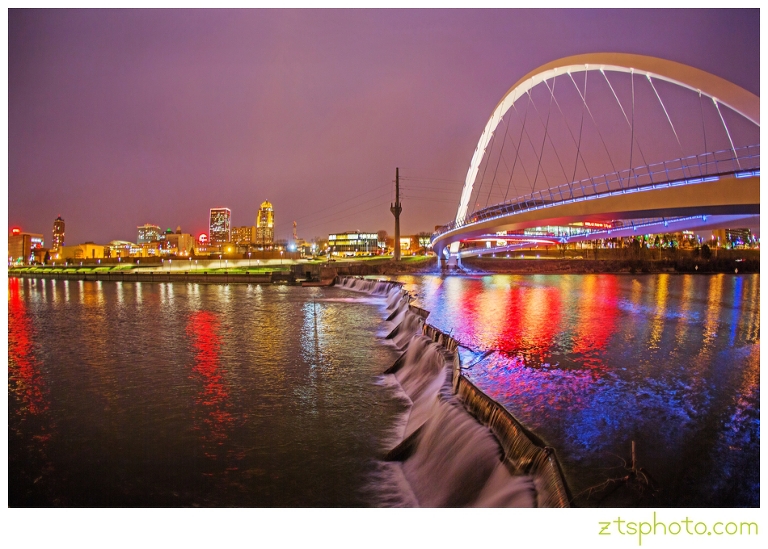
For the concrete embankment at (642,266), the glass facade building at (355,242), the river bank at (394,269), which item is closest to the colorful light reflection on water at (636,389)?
the river bank at (394,269)

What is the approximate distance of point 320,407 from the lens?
24.6ft

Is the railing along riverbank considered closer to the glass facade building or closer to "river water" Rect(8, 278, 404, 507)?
"river water" Rect(8, 278, 404, 507)

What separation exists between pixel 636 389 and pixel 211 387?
22.5ft

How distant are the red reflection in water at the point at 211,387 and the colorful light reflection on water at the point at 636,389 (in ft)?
12.7

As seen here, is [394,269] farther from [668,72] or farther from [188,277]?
[668,72]

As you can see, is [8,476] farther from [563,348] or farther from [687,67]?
[687,67]

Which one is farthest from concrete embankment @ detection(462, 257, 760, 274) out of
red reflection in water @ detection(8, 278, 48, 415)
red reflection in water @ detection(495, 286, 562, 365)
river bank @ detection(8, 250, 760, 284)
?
red reflection in water @ detection(8, 278, 48, 415)

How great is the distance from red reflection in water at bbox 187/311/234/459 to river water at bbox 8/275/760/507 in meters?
0.04

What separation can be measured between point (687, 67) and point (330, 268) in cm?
2706

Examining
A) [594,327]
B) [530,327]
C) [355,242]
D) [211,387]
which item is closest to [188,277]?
[530,327]

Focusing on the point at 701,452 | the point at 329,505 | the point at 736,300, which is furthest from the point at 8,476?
the point at 736,300

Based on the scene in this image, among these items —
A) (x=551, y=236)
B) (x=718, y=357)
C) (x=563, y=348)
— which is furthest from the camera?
(x=551, y=236)

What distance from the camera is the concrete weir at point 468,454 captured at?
431 cm

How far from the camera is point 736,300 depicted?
23359 millimetres
